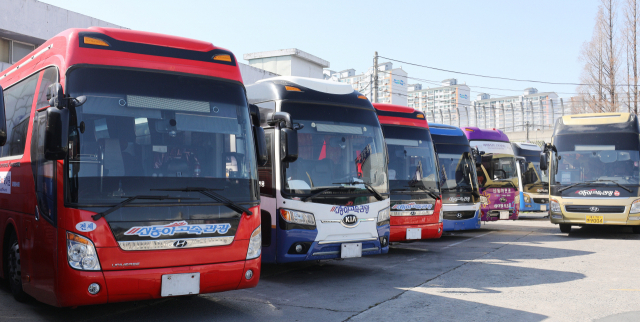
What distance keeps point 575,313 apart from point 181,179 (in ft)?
14.2

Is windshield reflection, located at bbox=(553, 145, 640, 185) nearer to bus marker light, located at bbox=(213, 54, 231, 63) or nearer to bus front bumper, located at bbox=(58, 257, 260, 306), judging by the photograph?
bus marker light, located at bbox=(213, 54, 231, 63)

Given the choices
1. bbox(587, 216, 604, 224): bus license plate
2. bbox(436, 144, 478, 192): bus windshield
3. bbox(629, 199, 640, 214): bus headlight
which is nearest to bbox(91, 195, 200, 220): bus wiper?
bbox(436, 144, 478, 192): bus windshield

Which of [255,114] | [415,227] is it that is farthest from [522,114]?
[255,114]

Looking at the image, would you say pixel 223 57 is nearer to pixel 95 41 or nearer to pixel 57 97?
pixel 95 41

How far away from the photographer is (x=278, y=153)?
8.05m

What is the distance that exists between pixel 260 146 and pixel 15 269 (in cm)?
312

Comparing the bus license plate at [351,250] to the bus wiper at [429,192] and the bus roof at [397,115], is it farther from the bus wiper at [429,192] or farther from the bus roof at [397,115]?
the bus roof at [397,115]

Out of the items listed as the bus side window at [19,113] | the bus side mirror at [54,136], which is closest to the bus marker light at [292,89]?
the bus side window at [19,113]

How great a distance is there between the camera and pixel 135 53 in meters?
5.68

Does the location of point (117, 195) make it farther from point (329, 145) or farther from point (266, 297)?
point (329, 145)

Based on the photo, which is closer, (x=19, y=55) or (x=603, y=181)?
(x=603, y=181)

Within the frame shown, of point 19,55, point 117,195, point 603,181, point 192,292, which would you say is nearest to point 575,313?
point 192,292

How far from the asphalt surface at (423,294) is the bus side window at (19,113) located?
71.8 inches

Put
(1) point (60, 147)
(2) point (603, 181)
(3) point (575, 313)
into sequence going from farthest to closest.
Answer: (2) point (603, 181)
(3) point (575, 313)
(1) point (60, 147)
